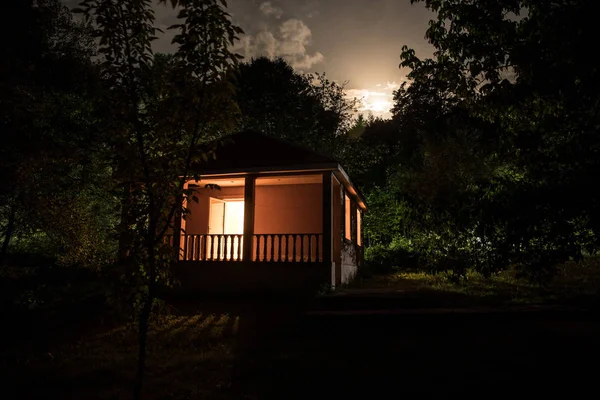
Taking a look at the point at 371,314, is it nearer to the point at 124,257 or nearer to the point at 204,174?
the point at 124,257

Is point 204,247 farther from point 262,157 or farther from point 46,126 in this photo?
point 46,126

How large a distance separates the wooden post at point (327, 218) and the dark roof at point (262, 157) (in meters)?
0.49

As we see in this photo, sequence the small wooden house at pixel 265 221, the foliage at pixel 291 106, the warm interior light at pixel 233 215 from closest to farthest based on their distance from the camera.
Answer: the small wooden house at pixel 265 221, the warm interior light at pixel 233 215, the foliage at pixel 291 106

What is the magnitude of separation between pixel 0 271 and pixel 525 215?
1348 cm

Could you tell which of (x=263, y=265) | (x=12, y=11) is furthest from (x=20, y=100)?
(x=263, y=265)

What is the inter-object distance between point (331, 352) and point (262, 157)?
7.14 metres

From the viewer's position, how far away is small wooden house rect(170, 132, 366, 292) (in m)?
11.0

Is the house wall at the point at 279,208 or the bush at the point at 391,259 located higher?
the house wall at the point at 279,208

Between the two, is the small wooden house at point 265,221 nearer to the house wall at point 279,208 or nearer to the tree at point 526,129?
the house wall at point 279,208

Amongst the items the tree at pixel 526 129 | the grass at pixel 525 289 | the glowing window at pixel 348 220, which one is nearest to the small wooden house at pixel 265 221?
the glowing window at pixel 348 220

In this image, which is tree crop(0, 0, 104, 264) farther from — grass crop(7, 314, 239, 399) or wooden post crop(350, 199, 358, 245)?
wooden post crop(350, 199, 358, 245)

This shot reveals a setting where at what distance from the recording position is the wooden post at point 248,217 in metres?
11.4

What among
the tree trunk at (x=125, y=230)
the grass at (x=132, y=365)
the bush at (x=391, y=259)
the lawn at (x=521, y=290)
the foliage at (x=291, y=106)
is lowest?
the grass at (x=132, y=365)

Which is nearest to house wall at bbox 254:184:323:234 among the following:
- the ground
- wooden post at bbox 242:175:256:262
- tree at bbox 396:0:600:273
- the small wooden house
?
the small wooden house
